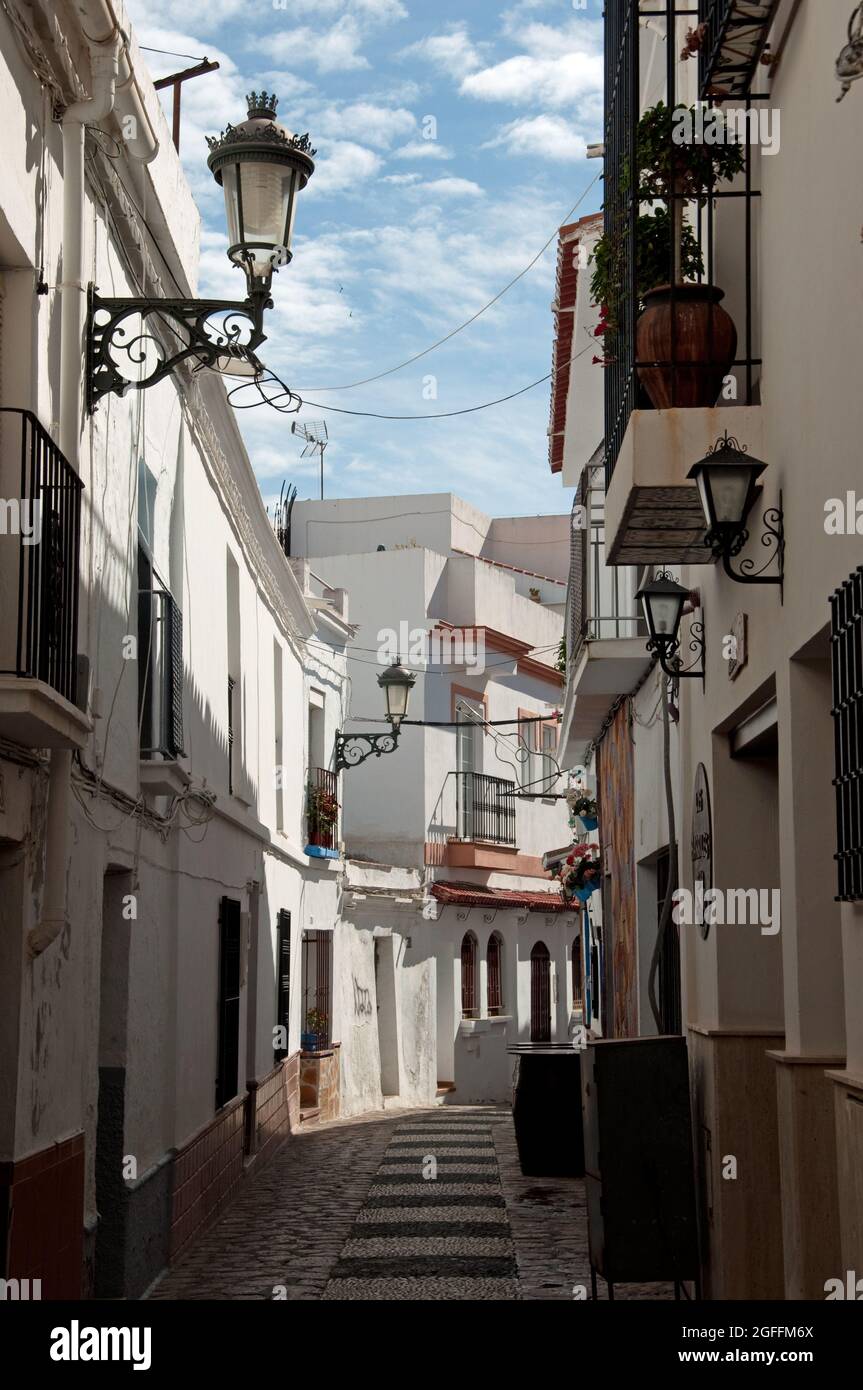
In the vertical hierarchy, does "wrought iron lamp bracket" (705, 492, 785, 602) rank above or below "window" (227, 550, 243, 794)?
below

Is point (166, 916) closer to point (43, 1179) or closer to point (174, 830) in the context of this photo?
point (174, 830)

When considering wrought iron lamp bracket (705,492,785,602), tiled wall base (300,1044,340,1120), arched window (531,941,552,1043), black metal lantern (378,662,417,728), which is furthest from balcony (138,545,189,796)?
Answer: arched window (531,941,552,1043)

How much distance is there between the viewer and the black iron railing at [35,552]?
579 cm

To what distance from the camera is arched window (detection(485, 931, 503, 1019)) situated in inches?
1083

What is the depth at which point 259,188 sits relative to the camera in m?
7.21

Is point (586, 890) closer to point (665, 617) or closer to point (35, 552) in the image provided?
point (665, 617)

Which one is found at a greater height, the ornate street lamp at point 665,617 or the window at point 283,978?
the ornate street lamp at point 665,617

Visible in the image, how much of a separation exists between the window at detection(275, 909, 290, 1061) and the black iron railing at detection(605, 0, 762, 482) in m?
9.46

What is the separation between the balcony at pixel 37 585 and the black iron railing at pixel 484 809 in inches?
775

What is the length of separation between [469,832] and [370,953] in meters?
4.07

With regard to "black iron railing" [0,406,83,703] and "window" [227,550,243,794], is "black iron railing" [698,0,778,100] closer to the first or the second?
"black iron railing" [0,406,83,703]

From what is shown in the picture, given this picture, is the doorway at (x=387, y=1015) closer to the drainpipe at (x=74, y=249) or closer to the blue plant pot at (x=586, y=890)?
the blue plant pot at (x=586, y=890)

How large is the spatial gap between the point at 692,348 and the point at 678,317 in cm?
15

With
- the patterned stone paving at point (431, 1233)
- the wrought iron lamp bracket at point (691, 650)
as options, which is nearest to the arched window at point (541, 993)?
the patterned stone paving at point (431, 1233)
